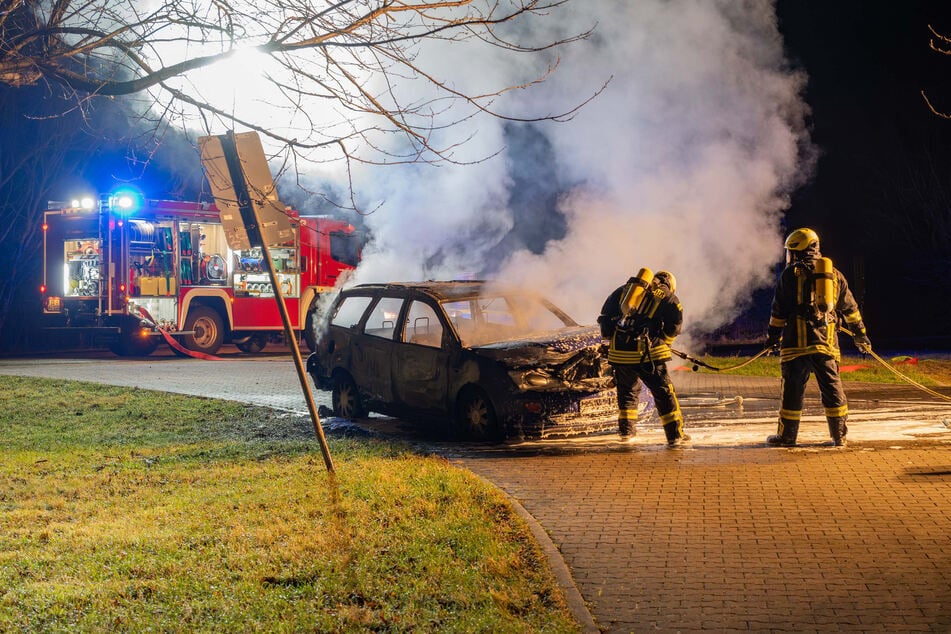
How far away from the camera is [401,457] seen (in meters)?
9.30

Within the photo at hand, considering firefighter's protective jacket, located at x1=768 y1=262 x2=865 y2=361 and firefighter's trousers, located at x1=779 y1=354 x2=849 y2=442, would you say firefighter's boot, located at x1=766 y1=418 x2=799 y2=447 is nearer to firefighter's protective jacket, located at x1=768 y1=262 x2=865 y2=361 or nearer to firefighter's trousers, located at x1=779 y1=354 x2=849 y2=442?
firefighter's trousers, located at x1=779 y1=354 x2=849 y2=442

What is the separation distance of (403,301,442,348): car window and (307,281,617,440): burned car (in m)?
0.01

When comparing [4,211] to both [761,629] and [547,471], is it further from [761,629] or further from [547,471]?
[761,629]

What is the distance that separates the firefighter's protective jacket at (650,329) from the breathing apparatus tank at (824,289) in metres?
1.25

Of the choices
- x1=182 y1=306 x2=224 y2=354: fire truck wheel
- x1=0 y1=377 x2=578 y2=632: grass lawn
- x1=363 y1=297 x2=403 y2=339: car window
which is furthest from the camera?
x1=182 y1=306 x2=224 y2=354: fire truck wheel

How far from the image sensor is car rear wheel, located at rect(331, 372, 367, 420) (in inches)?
480

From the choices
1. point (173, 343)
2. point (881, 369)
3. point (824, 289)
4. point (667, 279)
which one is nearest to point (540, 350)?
point (667, 279)

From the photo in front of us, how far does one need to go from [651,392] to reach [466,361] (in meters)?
1.89

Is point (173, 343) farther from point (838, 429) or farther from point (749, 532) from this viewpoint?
point (749, 532)

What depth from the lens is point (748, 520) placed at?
274 inches

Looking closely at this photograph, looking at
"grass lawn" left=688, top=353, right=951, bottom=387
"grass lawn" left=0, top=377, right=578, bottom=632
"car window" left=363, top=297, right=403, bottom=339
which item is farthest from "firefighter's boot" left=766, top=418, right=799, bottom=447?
"grass lawn" left=688, top=353, right=951, bottom=387

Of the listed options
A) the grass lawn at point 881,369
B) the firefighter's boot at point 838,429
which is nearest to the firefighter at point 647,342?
the firefighter's boot at point 838,429

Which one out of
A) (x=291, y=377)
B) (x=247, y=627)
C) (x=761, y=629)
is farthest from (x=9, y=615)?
(x=291, y=377)

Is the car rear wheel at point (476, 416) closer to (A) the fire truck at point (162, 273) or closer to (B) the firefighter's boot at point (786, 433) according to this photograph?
(B) the firefighter's boot at point (786, 433)
